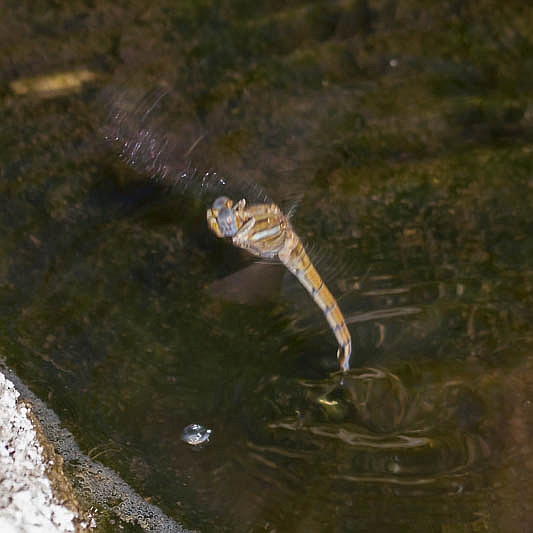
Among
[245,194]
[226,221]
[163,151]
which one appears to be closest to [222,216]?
[226,221]

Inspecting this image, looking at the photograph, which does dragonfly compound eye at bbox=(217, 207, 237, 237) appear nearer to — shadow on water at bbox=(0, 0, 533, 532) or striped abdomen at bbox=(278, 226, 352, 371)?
striped abdomen at bbox=(278, 226, 352, 371)

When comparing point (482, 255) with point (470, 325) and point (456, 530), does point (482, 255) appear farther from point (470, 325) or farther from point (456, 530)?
point (456, 530)

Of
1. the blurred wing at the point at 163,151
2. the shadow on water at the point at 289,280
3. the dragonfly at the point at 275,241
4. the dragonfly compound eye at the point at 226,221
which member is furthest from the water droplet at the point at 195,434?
the blurred wing at the point at 163,151

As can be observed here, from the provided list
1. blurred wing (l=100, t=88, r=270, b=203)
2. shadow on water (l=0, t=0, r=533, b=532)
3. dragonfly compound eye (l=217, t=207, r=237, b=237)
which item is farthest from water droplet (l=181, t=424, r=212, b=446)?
blurred wing (l=100, t=88, r=270, b=203)

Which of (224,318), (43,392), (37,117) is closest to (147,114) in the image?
(37,117)

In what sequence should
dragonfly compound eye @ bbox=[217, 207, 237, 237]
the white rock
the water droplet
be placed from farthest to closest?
1. the water droplet
2. dragonfly compound eye @ bbox=[217, 207, 237, 237]
3. the white rock

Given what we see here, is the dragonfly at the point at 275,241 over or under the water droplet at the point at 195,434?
over

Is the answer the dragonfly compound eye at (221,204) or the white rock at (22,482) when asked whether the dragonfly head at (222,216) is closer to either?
the dragonfly compound eye at (221,204)

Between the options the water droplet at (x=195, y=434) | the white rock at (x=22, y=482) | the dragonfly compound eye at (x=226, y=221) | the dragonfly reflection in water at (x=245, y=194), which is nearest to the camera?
the white rock at (x=22, y=482)
